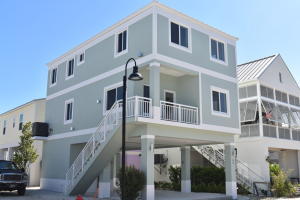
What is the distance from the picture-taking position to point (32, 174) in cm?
2955

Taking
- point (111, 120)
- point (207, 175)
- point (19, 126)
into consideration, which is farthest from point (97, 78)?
point (19, 126)

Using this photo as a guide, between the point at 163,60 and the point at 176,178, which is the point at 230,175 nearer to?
the point at 176,178

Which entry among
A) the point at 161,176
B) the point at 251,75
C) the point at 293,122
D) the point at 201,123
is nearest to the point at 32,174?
the point at 161,176

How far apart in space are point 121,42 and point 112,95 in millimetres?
3202

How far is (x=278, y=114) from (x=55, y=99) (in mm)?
18359

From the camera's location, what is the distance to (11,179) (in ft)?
64.0

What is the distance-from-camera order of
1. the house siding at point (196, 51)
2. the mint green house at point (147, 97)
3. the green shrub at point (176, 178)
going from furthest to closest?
the green shrub at point (176, 178) < the house siding at point (196, 51) < the mint green house at point (147, 97)

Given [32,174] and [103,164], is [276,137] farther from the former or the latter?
[32,174]

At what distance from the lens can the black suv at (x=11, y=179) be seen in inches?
757

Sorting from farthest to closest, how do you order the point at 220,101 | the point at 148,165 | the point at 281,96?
1. the point at 281,96
2. the point at 220,101
3. the point at 148,165

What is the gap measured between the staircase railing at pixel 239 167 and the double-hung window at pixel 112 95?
9235 millimetres

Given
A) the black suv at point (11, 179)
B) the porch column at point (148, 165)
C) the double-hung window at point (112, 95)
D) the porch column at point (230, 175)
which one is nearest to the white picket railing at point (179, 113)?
the porch column at point (148, 165)

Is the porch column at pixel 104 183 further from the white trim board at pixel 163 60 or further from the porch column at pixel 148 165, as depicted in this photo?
the white trim board at pixel 163 60

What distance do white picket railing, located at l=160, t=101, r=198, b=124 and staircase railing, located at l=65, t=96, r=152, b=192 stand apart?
1060 millimetres
